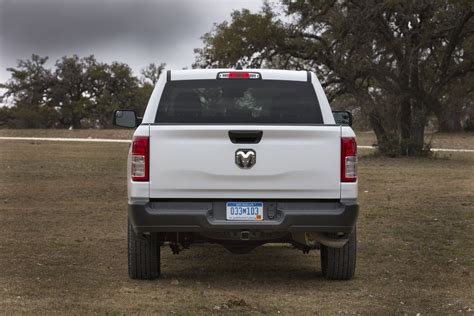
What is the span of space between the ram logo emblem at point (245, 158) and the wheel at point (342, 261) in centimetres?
129

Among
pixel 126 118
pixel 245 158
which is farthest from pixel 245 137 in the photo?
pixel 126 118

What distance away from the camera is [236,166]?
7.50 metres

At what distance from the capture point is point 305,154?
295 inches

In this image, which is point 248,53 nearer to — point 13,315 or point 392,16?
point 392,16

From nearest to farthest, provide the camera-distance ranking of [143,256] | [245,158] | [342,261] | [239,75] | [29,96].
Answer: [245,158], [143,256], [342,261], [239,75], [29,96]

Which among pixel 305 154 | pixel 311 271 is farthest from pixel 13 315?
pixel 311 271

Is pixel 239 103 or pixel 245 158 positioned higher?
pixel 239 103

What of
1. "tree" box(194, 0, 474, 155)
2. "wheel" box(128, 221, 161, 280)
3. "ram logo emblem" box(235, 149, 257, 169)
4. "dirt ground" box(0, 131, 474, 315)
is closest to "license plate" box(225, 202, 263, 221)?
"ram logo emblem" box(235, 149, 257, 169)

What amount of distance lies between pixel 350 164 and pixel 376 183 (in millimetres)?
13705

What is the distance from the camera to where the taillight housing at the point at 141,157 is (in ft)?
24.5

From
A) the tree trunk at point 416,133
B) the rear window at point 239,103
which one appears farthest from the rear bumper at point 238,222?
the tree trunk at point 416,133

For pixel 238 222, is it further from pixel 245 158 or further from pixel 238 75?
pixel 238 75

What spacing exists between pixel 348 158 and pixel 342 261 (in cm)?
119

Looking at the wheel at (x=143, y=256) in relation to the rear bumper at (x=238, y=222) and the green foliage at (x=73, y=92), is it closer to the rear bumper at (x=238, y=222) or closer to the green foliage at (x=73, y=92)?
the rear bumper at (x=238, y=222)
